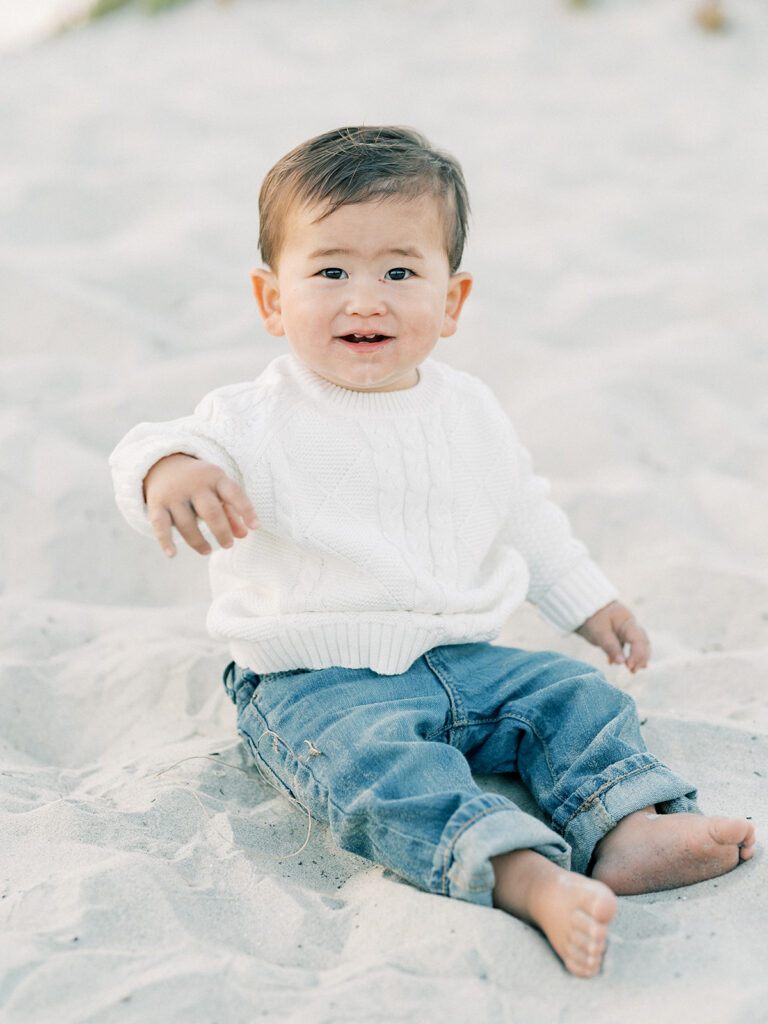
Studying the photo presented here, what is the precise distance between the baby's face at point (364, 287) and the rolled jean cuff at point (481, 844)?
769mm

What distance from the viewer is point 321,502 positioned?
1.89m

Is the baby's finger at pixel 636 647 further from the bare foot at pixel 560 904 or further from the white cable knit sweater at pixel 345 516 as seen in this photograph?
the bare foot at pixel 560 904

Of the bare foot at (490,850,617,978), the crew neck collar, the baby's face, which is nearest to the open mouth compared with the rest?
the baby's face

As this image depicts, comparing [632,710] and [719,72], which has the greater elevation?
[719,72]

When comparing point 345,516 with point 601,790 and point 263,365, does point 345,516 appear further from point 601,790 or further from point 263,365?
point 263,365

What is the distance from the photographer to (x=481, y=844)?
4.89 ft

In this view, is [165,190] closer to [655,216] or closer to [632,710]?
[655,216]

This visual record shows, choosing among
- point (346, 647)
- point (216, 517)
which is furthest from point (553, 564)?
point (216, 517)

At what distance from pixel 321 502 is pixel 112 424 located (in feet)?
4.55

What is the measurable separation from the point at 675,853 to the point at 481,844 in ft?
1.03

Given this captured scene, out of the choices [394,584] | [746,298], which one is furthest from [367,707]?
[746,298]

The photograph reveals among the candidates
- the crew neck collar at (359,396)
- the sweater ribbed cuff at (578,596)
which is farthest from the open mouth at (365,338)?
the sweater ribbed cuff at (578,596)

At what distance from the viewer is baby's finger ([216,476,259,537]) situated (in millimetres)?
1653

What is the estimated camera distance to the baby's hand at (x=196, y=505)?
5.40 ft
